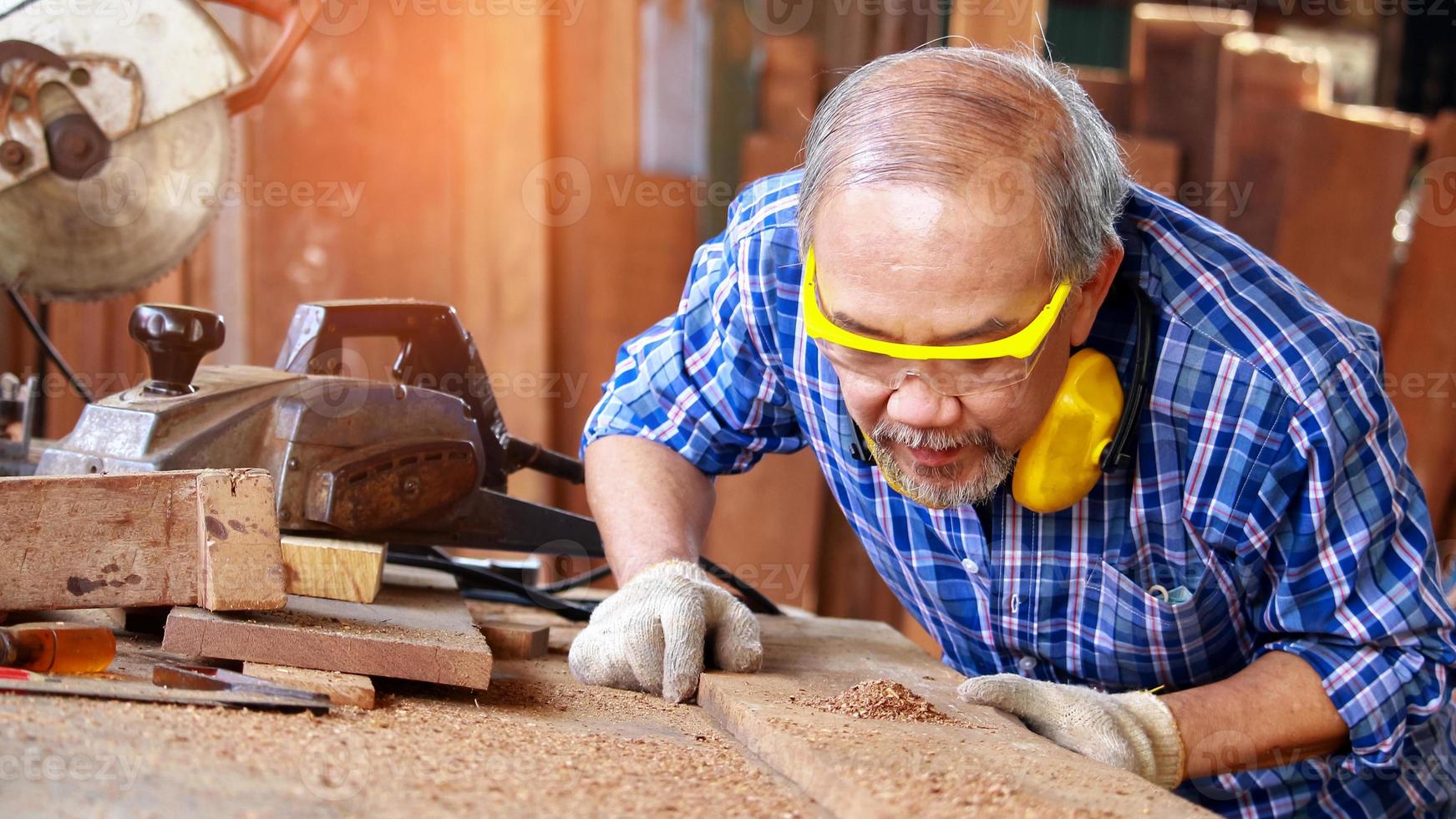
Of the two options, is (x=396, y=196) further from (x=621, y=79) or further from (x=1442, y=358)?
(x=1442, y=358)

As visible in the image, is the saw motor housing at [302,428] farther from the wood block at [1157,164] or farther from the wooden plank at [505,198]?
the wood block at [1157,164]

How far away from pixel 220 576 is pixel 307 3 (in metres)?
1.30

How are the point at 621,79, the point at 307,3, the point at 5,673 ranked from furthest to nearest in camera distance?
the point at 621,79, the point at 307,3, the point at 5,673

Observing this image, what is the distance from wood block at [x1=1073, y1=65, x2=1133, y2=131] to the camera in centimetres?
401

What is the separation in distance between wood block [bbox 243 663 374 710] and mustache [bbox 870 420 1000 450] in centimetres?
70

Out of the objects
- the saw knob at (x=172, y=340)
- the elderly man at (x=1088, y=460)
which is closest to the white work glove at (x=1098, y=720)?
the elderly man at (x=1088, y=460)

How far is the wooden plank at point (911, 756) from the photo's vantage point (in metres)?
1.22

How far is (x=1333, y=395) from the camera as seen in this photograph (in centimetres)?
173

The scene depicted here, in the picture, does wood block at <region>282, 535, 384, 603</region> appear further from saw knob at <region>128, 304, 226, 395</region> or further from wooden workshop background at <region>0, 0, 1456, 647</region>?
wooden workshop background at <region>0, 0, 1456, 647</region>

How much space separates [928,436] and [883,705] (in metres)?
0.34

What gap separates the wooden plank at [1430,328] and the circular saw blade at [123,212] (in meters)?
3.41

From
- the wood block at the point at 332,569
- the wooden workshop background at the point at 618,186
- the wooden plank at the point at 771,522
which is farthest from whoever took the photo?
the wooden plank at the point at 771,522

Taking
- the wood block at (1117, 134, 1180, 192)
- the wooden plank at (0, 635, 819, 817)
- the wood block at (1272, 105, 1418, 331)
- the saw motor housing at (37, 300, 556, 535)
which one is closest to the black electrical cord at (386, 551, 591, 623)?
the saw motor housing at (37, 300, 556, 535)

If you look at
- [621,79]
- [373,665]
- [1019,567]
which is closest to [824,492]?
[621,79]
